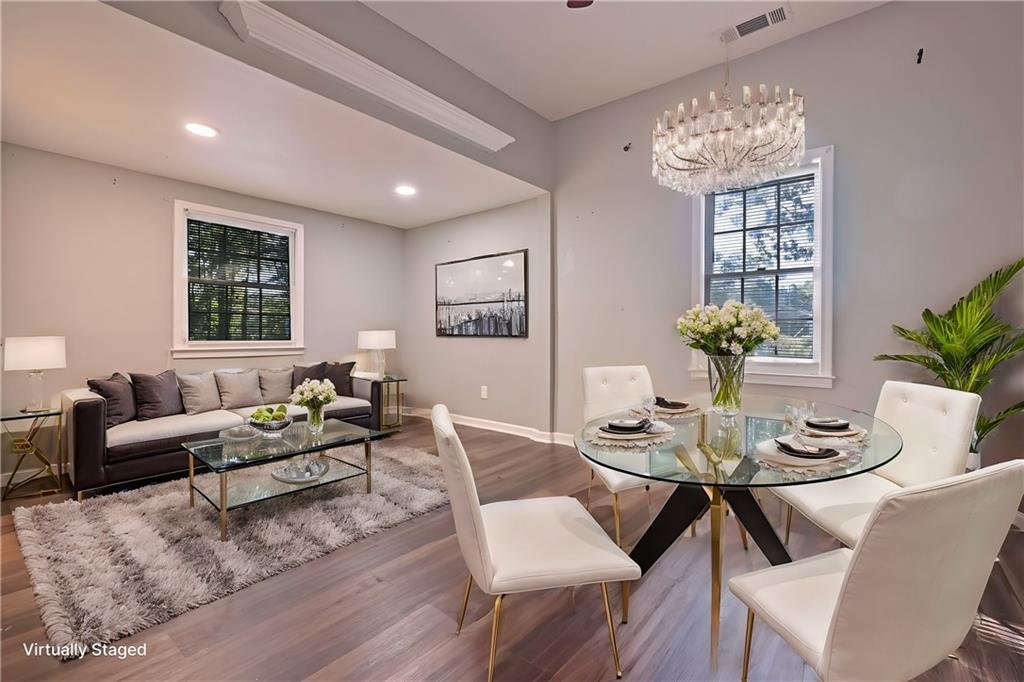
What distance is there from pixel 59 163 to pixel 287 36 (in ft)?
8.55

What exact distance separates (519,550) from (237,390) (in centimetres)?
360

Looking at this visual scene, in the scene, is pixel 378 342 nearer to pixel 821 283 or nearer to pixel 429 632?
pixel 429 632

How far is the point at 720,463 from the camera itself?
155 cm

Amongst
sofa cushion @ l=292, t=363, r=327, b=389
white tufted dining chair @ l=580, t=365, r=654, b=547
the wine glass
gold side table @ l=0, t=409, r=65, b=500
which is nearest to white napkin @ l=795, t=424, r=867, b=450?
the wine glass

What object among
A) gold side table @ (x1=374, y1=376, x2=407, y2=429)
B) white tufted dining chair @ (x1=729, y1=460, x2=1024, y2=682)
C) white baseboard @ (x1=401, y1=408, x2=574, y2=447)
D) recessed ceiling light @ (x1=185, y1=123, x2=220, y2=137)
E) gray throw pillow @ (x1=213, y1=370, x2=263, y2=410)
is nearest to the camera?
white tufted dining chair @ (x1=729, y1=460, x2=1024, y2=682)

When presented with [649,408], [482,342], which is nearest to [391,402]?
[482,342]

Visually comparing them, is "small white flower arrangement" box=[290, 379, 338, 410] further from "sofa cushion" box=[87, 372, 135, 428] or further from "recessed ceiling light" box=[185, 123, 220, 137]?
"recessed ceiling light" box=[185, 123, 220, 137]

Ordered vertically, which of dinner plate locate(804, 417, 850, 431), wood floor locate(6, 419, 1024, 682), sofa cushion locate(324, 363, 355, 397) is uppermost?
dinner plate locate(804, 417, 850, 431)

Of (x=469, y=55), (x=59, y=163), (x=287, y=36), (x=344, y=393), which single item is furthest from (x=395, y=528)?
(x=59, y=163)

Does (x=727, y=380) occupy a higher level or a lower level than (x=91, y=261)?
lower

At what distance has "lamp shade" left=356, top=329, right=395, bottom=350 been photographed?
5.31m

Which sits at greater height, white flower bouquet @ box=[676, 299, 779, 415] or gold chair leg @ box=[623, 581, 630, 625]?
white flower bouquet @ box=[676, 299, 779, 415]

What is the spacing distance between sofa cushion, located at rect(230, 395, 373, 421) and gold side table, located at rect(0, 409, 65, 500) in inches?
45.5

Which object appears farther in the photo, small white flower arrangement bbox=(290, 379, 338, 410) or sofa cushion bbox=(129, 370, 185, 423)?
sofa cushion bbox=(129, 370, 185, 423)
